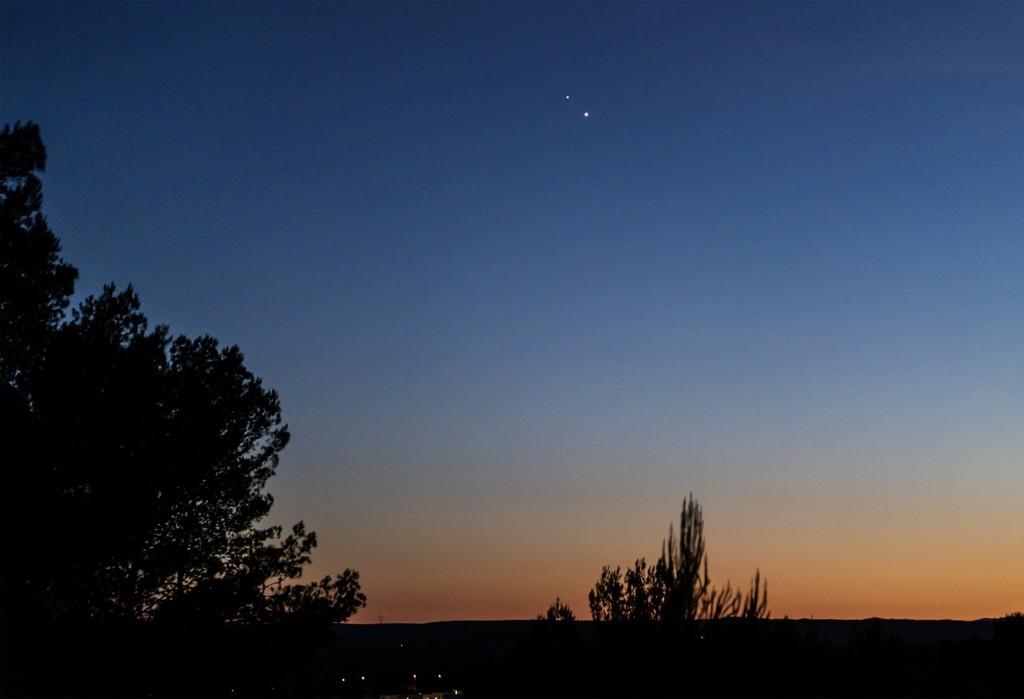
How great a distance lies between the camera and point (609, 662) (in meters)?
12.5

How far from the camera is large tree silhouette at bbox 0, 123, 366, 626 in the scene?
682 inches

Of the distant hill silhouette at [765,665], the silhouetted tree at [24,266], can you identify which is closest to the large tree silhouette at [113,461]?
the silhouetted tree at [24,266]

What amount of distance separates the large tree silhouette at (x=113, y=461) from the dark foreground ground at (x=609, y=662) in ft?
2.79

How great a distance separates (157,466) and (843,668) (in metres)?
14.9

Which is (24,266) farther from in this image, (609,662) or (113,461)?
(609,662)

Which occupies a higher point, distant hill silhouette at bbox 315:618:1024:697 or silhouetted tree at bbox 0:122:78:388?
silhouetted tree at bbox 0:122:78:388

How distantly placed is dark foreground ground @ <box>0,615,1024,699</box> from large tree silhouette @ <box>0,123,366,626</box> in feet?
2.79

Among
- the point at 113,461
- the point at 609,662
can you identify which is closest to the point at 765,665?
the point at 609,662

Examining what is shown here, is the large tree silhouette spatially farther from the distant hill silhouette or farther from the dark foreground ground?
the distant hill silhouette

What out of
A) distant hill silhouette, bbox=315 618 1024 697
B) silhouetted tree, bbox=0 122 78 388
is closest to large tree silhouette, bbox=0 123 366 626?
silhouetted tree, bbox=0 122 78 388

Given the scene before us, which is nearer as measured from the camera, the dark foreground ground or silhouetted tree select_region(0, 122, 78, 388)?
the dark foreground ground

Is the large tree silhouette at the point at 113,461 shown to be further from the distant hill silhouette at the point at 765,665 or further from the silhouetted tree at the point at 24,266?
the distant hill silhouette at the point at 765,665

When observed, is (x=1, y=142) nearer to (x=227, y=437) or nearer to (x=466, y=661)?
(x=227, y=437)

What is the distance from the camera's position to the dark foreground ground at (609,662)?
11734 millimetres
